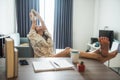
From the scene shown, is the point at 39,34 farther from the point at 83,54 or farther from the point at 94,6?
the point at 94,6

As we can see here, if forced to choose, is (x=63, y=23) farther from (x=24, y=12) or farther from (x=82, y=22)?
(x=24, y=12)

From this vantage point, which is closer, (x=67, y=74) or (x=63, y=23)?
(x=67, y=74)

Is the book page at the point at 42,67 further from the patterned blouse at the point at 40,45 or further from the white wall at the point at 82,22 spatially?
the white wall at the point at 82,22

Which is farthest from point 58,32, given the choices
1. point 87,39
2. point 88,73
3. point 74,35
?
point 88,73

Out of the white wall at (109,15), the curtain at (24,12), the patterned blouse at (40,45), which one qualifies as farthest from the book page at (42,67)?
the curtain at (24,12)

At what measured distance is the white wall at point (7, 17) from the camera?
479 centimetres

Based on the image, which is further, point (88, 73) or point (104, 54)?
point (104, 54)

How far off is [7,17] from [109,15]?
2754 mm

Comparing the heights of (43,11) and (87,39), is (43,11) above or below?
above

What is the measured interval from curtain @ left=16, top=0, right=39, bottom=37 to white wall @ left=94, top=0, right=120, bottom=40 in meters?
1.89

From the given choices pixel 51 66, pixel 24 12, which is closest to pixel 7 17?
pixel 24 12

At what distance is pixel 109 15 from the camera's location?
15.9 ft

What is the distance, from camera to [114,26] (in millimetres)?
4543

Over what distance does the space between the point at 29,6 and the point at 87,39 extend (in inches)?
82.8
